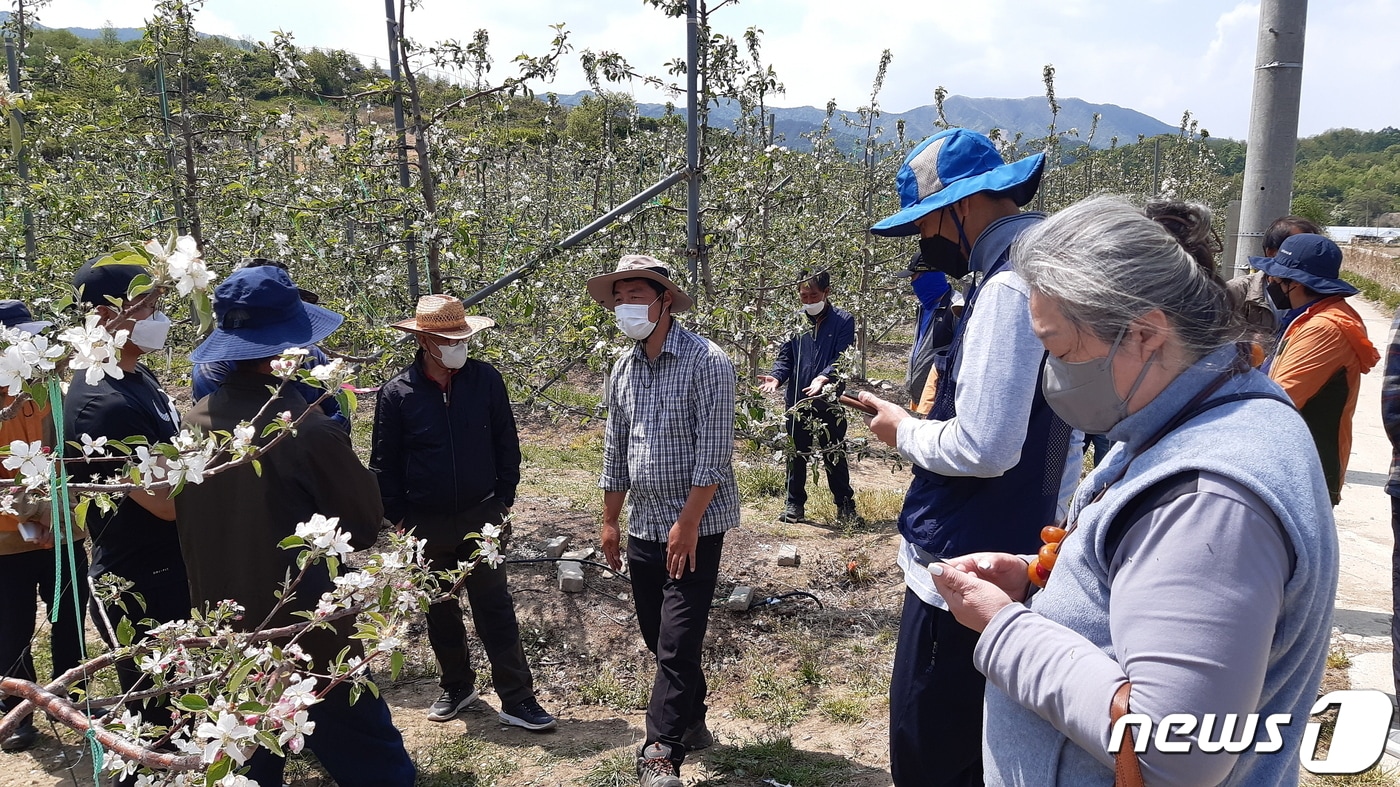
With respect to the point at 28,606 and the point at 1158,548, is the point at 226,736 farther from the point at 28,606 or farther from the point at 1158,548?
the point at 28,606

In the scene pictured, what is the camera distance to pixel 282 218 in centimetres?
611

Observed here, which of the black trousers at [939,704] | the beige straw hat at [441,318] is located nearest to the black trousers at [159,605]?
the beige straw hat at [441,318]

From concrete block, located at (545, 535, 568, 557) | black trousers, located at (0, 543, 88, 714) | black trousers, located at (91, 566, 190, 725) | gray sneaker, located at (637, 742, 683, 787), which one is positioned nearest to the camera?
black trousers, located at (91, 566, 190, 725)

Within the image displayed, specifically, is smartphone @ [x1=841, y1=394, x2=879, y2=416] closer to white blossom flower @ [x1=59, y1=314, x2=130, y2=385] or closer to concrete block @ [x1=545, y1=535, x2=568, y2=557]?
white blossom flower @ [x1=59, y1=314, x2=130, y2=385]

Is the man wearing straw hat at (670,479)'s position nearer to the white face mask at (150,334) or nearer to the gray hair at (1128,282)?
the white face mask at (150,334)

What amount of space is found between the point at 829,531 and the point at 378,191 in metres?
3.97

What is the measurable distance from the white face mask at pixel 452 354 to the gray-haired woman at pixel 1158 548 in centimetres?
269

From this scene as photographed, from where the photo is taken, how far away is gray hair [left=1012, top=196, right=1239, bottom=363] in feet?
4.23

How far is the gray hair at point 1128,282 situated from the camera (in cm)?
129

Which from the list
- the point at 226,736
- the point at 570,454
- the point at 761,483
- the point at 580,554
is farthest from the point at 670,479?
the point at 570,454

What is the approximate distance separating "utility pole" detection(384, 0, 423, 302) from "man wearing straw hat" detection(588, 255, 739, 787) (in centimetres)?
163

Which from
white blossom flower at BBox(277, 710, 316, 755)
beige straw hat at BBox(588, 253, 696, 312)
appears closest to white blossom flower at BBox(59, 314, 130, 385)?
white blossom flower at BBox(277, 710, 316, 755)

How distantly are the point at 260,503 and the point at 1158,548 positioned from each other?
8.24 feet

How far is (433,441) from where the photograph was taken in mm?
3816
